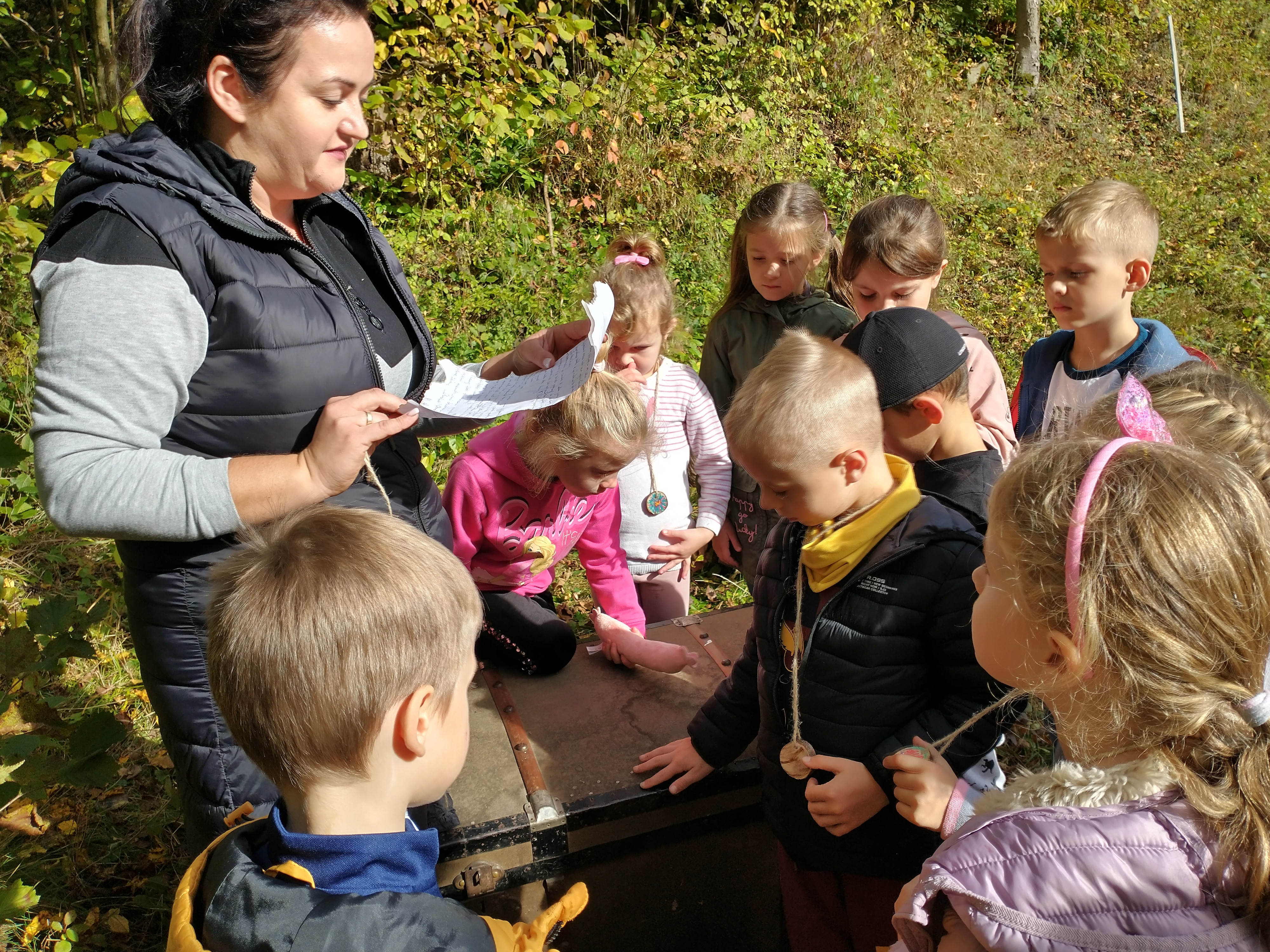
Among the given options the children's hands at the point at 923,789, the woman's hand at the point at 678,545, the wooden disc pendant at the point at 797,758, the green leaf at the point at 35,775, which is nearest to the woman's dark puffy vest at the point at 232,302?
the green leaf at the point at 35,775

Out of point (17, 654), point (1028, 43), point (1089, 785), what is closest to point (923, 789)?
point (1089, 785)

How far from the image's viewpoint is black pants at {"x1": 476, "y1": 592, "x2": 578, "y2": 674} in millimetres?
2701

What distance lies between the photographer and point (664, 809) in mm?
2295

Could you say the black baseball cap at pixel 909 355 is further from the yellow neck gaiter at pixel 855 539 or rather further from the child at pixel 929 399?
the yellow neck gaiter at pixel 855 539

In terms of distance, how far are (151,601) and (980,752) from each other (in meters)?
1.70

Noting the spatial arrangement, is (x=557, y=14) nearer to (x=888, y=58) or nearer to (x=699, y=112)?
(x=699, y=112)

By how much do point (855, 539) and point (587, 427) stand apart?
3.30ft

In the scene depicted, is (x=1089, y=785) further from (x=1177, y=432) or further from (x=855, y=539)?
(x=1177, y=432)

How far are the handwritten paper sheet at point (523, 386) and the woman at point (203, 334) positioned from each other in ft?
0.63

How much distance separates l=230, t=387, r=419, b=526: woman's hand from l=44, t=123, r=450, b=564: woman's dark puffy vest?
0.10 m

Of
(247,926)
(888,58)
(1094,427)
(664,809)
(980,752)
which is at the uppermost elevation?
(888,58)

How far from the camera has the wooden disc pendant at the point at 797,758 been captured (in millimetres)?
1899

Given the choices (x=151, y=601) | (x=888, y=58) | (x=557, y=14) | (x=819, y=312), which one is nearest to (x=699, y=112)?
(x=557, y=14)

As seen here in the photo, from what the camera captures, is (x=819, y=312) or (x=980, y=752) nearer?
(x=980, y=752)
